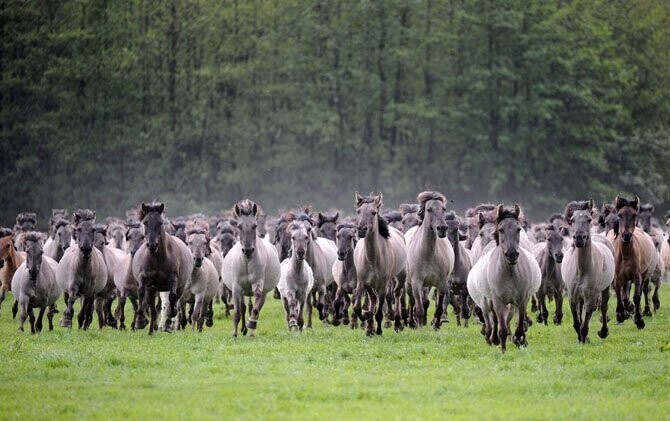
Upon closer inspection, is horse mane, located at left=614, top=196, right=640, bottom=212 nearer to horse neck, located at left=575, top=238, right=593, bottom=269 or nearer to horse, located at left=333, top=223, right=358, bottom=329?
horse neck, located at left=575, top=238, right=593, bottom=269

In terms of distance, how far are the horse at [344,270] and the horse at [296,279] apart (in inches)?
25.7

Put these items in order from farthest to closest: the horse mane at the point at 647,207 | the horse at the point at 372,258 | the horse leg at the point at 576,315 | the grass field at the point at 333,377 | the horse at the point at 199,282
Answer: the horse mane at the point at 647,207 → the horse at the point at 199,282 → the horse at the point at 372,258 → the horse leg at the point at 576,315 → the grass field at the point at 333,377

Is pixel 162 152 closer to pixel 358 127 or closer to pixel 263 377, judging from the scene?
pixel 358 127

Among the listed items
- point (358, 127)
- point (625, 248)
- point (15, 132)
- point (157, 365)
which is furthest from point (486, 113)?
point (157, 365)

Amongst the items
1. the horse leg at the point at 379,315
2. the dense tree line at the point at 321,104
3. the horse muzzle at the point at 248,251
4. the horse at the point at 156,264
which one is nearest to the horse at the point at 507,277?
the horse leg at the point at 379,315

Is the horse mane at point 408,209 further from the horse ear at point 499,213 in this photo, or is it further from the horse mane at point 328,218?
the horse ear at point 499,213

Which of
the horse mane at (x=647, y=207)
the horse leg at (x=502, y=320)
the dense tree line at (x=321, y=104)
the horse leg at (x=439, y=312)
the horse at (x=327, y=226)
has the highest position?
the dense tree line at (x=321, y=104)

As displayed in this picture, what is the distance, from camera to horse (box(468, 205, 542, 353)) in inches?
752

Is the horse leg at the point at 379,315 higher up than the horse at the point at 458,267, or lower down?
lower down

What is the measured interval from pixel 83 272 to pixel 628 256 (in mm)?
10537

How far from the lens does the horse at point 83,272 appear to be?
80.8ft

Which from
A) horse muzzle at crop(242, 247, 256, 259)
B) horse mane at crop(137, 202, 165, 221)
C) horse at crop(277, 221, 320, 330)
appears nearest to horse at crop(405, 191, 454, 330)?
horse at crop(277, 221, 320, 330)

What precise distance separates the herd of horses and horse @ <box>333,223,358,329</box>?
0.09ft

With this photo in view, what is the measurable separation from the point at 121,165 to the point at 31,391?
210 feet
